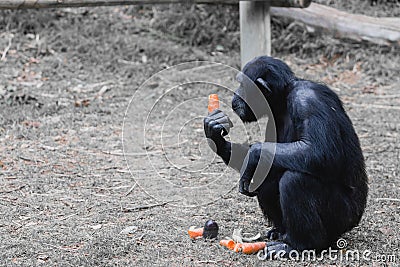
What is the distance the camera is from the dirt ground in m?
4.41

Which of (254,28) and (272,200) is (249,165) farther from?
(254,28)

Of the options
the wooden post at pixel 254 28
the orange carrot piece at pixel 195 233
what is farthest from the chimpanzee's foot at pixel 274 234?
the wooden post at pixel 254 28

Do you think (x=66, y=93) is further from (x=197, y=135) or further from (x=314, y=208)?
(x=314, y=208)

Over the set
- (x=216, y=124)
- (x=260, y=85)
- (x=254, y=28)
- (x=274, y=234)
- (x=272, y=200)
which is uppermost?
(x=260, y=85)

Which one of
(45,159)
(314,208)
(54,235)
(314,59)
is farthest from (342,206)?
(314,59)

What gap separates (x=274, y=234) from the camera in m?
4.44

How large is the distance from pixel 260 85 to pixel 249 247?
1008 mm

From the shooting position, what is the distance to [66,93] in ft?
27.2

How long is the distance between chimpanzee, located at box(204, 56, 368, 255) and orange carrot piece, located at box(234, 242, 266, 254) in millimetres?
62

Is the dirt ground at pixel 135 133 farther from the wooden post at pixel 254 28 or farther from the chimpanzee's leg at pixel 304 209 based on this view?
the wooden post at pixel 254 28

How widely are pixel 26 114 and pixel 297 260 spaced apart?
4380 millimetres

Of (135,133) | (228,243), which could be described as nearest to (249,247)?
(228,243)

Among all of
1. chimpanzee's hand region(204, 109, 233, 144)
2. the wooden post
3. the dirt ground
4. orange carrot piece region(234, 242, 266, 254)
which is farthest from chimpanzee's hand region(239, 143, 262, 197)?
the wooden post

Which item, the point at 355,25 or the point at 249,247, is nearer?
Answer: the point at 249,247
